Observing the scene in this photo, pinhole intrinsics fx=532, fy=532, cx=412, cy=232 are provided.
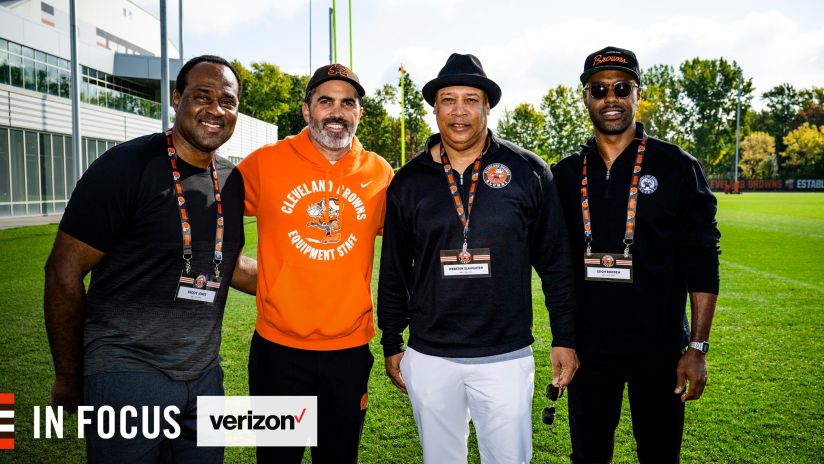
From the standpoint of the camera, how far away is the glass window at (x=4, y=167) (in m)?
20.6

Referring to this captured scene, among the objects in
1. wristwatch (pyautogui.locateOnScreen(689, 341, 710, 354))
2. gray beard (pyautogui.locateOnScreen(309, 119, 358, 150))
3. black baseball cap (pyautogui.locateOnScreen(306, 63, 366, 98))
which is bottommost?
wristwatch (pyautogui.locateOnScreen(689, 341, 710, 354))

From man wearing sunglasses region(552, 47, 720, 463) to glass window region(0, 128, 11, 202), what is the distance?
24451 millimetres

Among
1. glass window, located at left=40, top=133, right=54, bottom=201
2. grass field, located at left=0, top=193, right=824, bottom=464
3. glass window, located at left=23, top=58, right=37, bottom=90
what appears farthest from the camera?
glass window, located at left=40, top=133, right=54, bottom=201


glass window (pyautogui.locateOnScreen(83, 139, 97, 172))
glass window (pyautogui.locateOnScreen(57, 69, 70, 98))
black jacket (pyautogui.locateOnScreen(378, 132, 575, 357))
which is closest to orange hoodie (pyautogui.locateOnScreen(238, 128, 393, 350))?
black jacket (pyautogui.locateOnScreen(378, 132, 575, 357))

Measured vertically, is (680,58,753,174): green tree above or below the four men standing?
above

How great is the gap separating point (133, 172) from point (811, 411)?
5390mm

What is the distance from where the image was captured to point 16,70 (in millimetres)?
21906

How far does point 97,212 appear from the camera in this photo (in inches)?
87.9

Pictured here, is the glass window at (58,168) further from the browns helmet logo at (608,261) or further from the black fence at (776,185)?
the black fence at (776,185)

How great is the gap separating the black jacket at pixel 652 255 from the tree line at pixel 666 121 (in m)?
49.7

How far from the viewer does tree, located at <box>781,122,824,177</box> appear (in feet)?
209

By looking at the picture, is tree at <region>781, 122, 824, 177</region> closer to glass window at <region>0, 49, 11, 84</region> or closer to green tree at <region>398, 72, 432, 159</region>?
green tree at <region>398, 72, 432, 159</region>

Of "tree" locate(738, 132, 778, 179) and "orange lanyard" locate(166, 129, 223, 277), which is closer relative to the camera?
"orange lanyard" locate(166, 129, 223, 277)

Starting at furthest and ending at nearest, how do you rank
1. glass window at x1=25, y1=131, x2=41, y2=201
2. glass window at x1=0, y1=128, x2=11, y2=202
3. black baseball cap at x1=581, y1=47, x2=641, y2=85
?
glass window at x1=25, y1=131, x2=41, y2=201 < glass window at x1=0, y1=128, x2=11, y2=202 < black baseball cap at x1=581, y1=47, x2=641, y2=85
